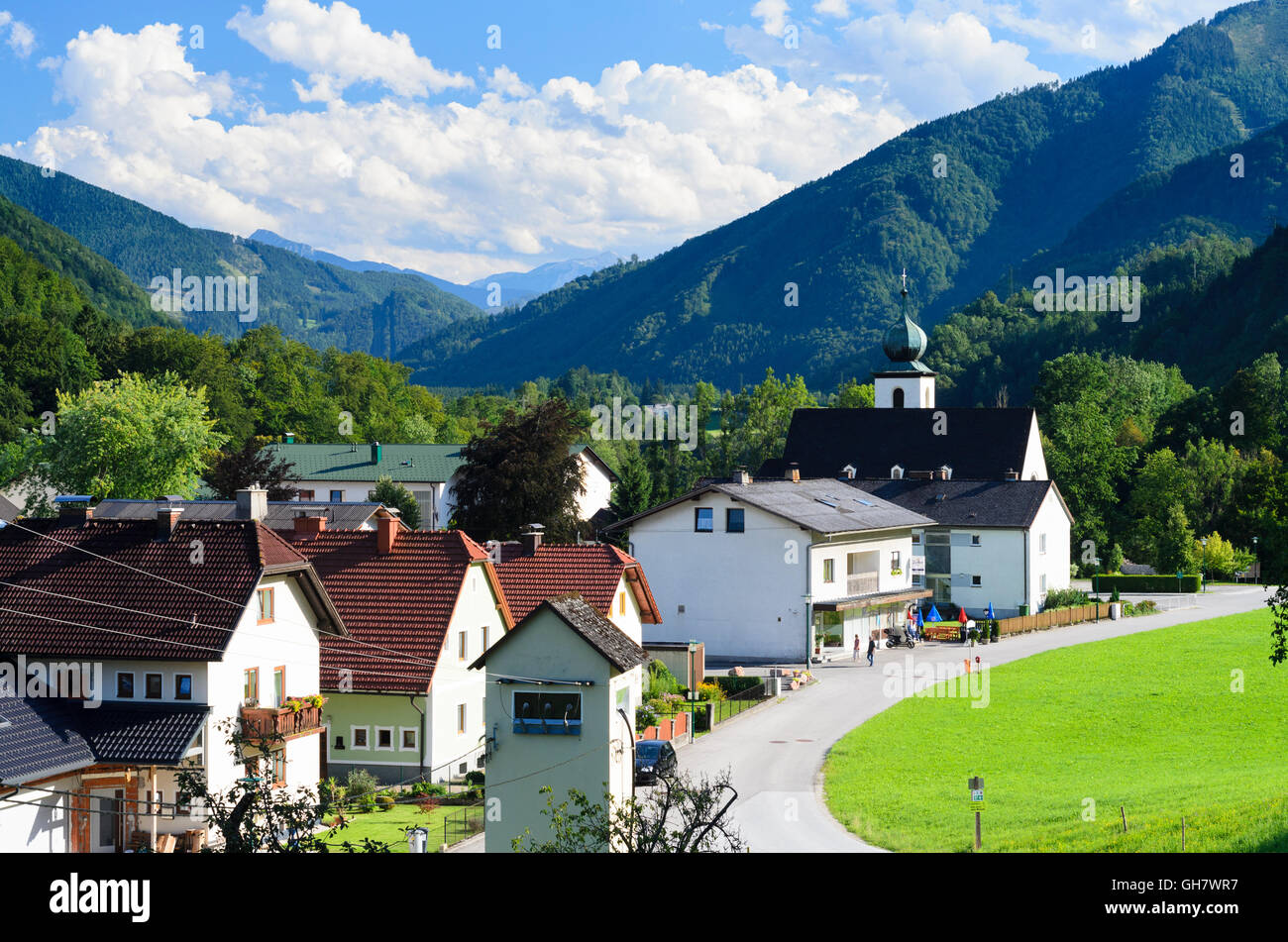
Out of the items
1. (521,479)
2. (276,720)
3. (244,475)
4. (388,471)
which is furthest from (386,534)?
(388,471)

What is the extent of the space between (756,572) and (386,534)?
20.5 m

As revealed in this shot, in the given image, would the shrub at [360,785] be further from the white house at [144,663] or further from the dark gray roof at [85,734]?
the dark gray roof at [85,734]

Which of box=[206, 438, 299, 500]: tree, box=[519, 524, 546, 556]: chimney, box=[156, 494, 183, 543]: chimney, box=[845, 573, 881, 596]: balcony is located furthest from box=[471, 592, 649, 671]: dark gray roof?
box=[206, 438, 299, 500]: tree

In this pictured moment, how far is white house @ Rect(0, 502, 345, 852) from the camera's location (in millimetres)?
27656

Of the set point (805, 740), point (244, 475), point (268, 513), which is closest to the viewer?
point (805, 740)

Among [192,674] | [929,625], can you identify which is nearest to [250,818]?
[192,674]

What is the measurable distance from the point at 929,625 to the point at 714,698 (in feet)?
66.3

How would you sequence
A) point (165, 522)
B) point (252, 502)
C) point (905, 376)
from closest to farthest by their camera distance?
1. point (165, 522)
2. point (252, 502)
3. point (905, 376)

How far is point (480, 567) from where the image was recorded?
39312mm

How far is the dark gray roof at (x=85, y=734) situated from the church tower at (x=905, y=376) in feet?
228

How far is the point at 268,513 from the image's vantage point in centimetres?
4806

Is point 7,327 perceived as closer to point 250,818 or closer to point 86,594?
point 86,594

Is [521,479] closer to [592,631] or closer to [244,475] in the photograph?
[244,475]

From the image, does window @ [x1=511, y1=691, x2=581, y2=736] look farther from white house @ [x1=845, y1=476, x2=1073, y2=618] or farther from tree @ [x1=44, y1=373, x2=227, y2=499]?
tree @ [x1=44, y1=373, x2=227, y2=499]
